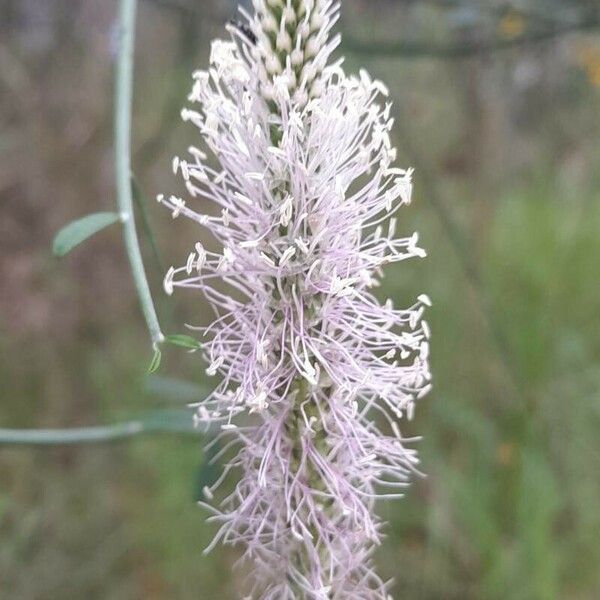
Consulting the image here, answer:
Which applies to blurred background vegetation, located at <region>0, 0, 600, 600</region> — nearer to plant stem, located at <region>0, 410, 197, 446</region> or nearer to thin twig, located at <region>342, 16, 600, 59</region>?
thin twig, located at <region>342, 16, 600, 59</region>

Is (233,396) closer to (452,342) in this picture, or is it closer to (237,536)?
(237,536)

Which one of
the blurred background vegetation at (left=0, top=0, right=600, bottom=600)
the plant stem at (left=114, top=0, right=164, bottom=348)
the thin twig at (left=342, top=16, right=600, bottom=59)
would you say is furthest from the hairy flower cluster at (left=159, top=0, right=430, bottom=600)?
the thin twig at (left=342, top=16, right=600, bottom=59)

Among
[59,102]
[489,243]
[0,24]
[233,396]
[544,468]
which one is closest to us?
[233,396]

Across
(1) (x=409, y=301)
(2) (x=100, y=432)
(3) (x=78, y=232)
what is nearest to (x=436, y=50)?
(1) (x=409, y=301)

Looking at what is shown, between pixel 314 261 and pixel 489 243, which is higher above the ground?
pixel 314 261

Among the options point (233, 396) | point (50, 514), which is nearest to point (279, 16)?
point (233, 396)

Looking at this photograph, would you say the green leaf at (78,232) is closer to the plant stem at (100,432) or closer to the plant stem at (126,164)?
the plant stem at (126,164)

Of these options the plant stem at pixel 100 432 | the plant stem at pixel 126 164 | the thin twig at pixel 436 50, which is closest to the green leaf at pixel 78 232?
the plant stem at pixel 126 164
